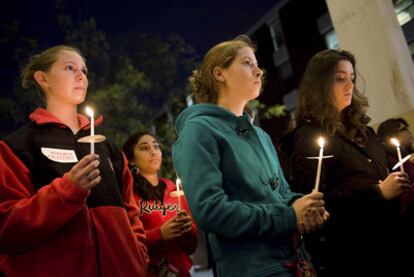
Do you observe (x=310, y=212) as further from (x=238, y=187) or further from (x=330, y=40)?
(x=330, y=40)

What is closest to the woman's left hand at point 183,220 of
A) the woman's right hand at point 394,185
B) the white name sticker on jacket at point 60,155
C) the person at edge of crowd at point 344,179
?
the person at edge of crowd at point 344,179

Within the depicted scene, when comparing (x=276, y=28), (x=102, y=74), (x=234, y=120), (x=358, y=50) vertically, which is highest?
(x=276, y=28)

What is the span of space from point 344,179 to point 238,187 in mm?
875

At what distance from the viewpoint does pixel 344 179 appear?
8.05 feet

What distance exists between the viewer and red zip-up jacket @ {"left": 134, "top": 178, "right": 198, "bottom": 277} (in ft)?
10.3

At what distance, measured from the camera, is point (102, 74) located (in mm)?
11977

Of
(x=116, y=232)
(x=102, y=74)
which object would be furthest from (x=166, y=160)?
(x=116, y=232)

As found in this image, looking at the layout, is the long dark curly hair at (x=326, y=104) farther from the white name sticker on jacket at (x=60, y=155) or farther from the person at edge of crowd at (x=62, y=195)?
the white name sticker on jacket at (x=60, y=155)

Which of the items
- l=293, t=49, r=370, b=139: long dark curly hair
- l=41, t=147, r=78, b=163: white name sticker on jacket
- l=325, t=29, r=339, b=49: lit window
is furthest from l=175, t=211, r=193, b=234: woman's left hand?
l=325, t=29, r=339, b=49: lit window

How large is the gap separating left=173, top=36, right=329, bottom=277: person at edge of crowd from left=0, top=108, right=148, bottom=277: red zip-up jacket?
1.82ft

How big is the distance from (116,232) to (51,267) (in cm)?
40

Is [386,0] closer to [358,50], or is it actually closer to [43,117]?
[358,50]

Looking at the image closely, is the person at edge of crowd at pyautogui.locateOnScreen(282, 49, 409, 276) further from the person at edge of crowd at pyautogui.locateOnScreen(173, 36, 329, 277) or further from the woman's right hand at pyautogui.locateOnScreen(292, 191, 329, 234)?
the woman's right hand at pyautogui.locateOnScreen(292, 191, 329, 234)

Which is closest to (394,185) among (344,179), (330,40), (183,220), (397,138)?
(344,179)
